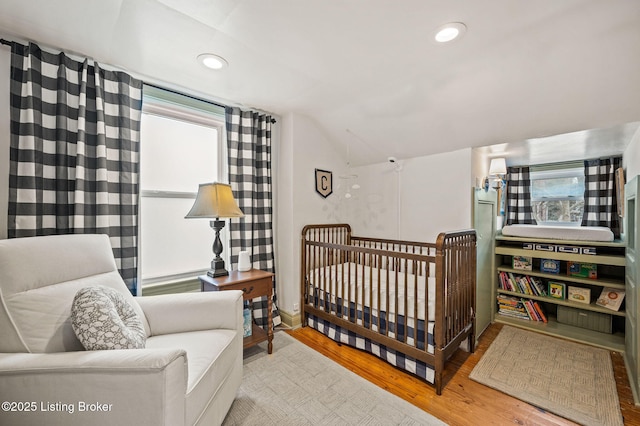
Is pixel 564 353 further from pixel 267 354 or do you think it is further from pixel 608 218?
pixel 267 354

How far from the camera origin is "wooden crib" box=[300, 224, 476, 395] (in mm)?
1790

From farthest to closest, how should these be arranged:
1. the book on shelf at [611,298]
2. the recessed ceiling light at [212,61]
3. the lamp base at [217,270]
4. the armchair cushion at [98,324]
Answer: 1. the book on shelf at [611,298]
2. the lamp base at [217,270]
3. the recessed ceiling light at [212,61]
4. the armchair cushion at [98,324]

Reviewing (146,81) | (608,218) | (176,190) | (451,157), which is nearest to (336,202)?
(451,157)

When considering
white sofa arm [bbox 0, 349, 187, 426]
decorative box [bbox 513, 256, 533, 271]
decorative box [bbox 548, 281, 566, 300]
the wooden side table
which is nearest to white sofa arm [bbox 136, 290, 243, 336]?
the wooden side table

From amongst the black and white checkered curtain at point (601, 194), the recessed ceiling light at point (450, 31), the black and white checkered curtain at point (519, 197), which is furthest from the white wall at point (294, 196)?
the black and white checkered curtain at point (601, 194)

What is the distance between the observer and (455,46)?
1.62m

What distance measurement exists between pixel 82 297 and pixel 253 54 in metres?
1.70

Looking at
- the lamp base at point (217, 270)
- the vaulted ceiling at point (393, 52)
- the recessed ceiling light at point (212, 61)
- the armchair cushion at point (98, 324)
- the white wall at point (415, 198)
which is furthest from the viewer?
the white wall at point (415, 198)

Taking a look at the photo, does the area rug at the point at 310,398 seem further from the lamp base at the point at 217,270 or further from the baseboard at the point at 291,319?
the lamp base at the point at 217,270

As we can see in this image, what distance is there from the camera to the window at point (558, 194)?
3.18 meters

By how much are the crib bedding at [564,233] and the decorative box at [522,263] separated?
9.9 inches

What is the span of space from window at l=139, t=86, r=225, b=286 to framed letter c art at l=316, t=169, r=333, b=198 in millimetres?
1050

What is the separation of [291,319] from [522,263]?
8.60 ft

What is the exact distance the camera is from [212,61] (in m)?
1.83
